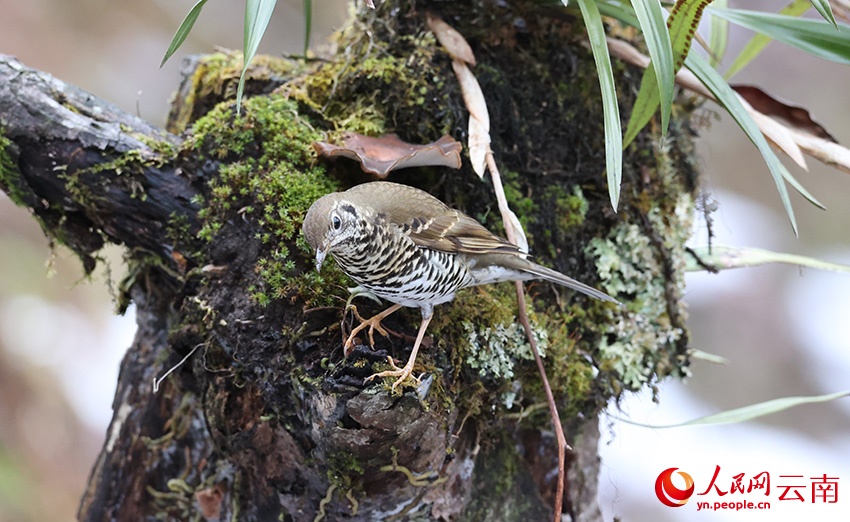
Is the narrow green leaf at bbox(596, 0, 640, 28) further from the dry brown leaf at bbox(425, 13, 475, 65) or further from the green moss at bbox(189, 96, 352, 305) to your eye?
the green moss at bbox(189, 96, 352, 305)

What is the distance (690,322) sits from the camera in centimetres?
647

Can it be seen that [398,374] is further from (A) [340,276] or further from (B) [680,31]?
(B) [680,31]

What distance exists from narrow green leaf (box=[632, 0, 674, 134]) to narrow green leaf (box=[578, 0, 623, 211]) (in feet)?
0.45

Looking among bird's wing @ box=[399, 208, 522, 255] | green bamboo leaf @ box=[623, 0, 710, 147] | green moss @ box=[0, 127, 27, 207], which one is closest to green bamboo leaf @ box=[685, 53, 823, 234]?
green bamboo leaf @ box=[623, 0, 710, 147]

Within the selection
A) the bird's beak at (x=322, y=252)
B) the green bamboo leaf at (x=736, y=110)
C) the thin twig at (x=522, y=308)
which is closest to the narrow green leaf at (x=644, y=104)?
the green bamboo leaf at (x=736, y=110)

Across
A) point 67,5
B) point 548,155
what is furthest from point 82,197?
point 67,5

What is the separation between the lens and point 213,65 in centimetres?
279

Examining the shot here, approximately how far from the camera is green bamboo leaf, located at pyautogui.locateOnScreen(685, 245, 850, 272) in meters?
2.75

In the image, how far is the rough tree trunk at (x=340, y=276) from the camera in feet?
6.48

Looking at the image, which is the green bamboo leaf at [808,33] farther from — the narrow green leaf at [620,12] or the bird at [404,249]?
the bird at [404,249]

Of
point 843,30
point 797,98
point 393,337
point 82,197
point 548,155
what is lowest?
point 393,337

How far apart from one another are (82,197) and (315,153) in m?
0.82

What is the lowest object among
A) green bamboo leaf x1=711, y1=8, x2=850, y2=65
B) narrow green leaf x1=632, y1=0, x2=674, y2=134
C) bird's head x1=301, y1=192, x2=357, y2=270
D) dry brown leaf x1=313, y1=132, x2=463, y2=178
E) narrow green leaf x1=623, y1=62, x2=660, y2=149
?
bird's head x1=301, y1=192, x2=357, y2=270

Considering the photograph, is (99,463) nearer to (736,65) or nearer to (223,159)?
(223,159)
